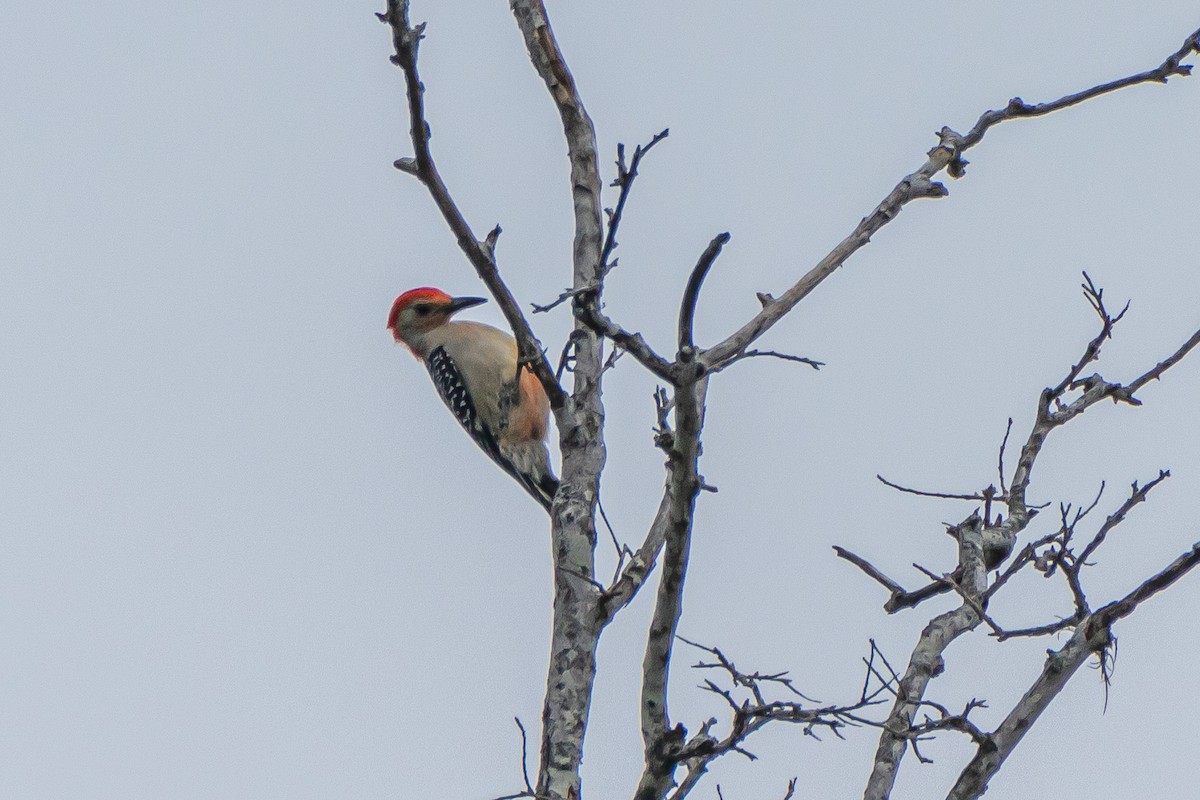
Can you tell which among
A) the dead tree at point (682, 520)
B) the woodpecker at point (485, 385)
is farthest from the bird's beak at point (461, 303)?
the dead tree at point (682, 520)

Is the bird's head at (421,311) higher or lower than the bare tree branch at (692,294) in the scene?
higher

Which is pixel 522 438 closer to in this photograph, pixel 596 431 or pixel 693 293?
pixel 596 431

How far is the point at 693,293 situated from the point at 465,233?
1.29 meters

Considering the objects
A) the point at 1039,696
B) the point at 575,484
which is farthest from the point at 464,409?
the point at 1039,696

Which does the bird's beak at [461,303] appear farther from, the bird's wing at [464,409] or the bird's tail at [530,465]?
the bird's tail at [530,465]

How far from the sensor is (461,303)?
1005 cm

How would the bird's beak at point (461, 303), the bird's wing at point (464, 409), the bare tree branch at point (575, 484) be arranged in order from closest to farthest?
1. the bare tree branch at point (575, 484)
2. the bird's wing at point (464, 409)
3. the bird's beak at point (461, 303)

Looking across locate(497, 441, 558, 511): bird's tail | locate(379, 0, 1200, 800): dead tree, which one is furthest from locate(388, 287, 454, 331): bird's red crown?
locate(379, 0, 1200, 800): dead tree

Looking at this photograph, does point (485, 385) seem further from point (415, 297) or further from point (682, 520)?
point (682, 520)

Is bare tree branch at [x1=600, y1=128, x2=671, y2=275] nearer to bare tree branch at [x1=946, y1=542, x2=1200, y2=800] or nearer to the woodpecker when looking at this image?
bare tree branch at [x1=946, y1=542, x2=1200, y2=800]

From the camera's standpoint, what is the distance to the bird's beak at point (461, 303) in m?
9.97

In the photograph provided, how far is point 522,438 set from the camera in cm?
913

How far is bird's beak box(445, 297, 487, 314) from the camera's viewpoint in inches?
392

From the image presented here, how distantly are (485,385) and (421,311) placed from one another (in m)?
1.21
